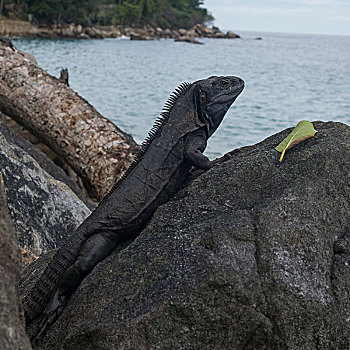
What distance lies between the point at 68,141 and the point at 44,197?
2180 mm

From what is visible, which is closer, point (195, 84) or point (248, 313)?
point (248, 313)

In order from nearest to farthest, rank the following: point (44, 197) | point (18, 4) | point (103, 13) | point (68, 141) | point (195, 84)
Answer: point (195, 84) → point (44, 197) → point (68, 141) → point (18, 4) → point (103, 13)

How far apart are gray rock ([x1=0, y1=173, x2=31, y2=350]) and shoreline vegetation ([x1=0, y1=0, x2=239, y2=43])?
52107mm

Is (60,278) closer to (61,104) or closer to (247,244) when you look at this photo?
(247,244)

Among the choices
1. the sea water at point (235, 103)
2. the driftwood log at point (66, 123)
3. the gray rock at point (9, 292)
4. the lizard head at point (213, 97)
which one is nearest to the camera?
the gray rock at point (9, 292)

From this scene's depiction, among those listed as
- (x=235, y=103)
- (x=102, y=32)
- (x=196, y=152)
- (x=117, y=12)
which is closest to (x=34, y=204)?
(x=196, y=152)

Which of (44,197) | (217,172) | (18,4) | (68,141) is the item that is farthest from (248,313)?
(18,4)

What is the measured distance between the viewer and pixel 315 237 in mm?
2383

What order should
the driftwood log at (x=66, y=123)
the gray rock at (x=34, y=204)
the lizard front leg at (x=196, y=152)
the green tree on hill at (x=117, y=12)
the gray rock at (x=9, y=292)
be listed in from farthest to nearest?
the green tree on hill at (x=117, y=12) → the driftwood log at (x=66, y=123) → the gray rock at (x=34, y=204) → the lizard front leg at (x=196, y=152) → the gray rock at (x=9, y=292)

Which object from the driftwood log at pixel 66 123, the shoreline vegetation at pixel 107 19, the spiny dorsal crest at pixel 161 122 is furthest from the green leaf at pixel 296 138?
the shoreline vegetation at pixel 107 19

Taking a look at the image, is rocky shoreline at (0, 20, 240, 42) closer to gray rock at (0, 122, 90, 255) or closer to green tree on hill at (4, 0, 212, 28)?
green tree on hill at (4, 0, 212, 28)

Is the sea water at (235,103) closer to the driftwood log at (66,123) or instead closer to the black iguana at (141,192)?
the driftwood log at (66,123)

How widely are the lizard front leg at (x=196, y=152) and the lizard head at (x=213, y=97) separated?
135 millimetres

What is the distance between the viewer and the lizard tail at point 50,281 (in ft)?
9.48
